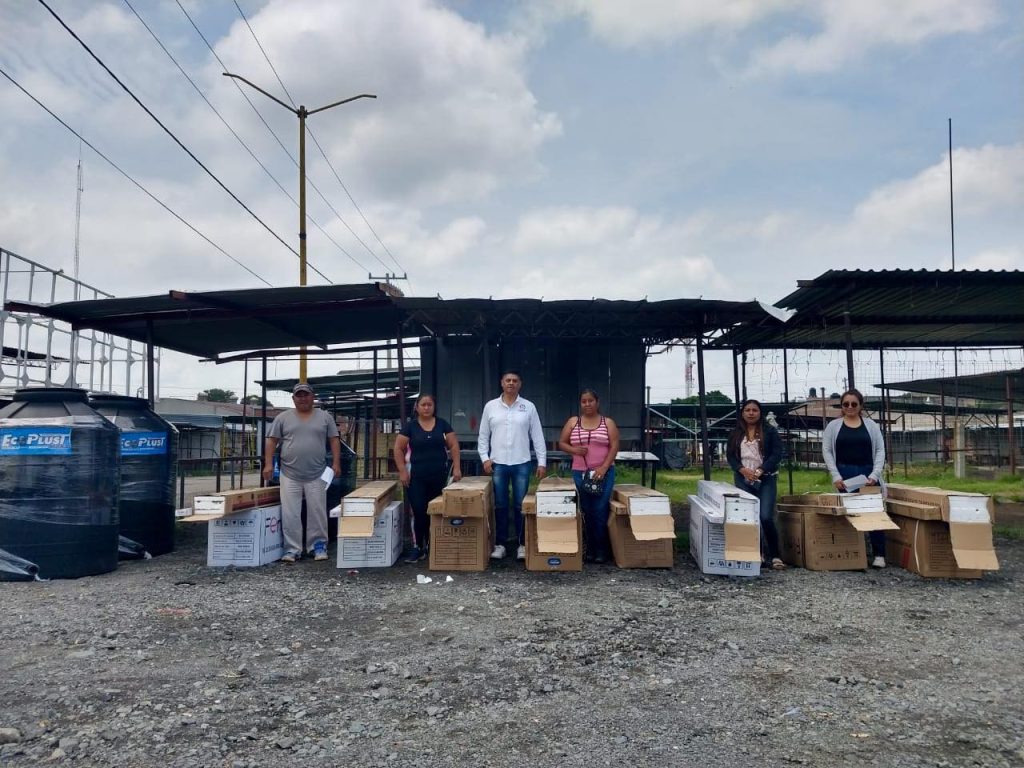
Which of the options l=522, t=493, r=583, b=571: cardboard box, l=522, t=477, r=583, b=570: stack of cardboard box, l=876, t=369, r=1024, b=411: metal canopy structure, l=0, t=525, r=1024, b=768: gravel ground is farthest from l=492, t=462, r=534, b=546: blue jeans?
l=876, t=369, r=1024, b=411: metal canopy structure

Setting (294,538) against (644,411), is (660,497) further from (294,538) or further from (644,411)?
(644,411)

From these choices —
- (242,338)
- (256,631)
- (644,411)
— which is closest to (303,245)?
(242,338)

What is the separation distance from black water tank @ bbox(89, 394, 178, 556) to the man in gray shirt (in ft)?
3.98

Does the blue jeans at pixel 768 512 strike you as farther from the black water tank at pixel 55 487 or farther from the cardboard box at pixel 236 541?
the black water tank at pixel 55 487

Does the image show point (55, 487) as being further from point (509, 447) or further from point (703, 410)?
point (703, 410)

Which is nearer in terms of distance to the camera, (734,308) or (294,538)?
(294,538)

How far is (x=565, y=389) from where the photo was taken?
11062 millimetres

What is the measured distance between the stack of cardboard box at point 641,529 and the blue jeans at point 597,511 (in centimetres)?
7

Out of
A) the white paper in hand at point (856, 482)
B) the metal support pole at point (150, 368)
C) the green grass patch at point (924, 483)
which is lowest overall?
the green grass patch at point (924, 483)

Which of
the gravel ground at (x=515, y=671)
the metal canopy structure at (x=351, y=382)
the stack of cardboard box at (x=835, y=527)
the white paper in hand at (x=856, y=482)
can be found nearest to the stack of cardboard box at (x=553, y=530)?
the gravel ground at (x=515, y=671)

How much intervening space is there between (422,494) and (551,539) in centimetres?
136

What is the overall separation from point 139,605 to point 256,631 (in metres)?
1.20

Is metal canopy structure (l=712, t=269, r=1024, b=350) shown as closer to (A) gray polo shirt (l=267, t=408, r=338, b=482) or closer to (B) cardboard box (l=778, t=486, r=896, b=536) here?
(B) cardboard box (l=778, t=486, r=896, b=536)

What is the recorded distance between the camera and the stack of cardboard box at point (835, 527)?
5631 millimetres
